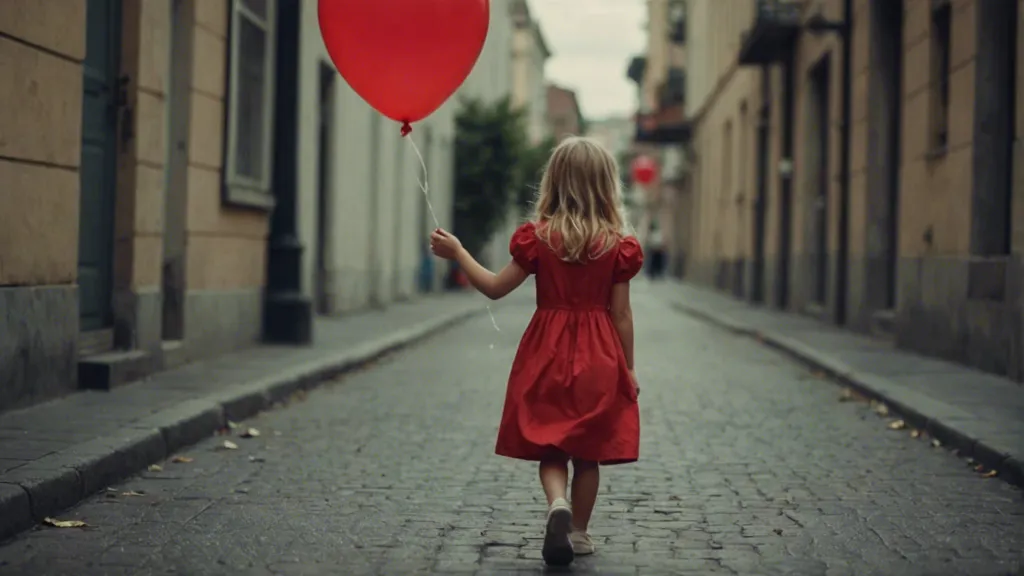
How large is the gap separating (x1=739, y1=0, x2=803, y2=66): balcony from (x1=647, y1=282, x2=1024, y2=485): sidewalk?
20.3 feet

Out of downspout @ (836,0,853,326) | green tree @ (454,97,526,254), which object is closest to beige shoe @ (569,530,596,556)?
downspout @ (836,0,853,326)

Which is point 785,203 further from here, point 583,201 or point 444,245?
point 444,245

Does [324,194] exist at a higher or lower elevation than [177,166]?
higher

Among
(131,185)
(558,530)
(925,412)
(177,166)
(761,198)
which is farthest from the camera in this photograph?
(761,198)

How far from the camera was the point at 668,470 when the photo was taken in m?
6.99

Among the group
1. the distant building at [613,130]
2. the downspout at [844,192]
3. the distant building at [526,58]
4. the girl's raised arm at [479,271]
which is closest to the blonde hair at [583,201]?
the girl's raised arm at [479,271]

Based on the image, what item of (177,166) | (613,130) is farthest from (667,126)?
(613,130)

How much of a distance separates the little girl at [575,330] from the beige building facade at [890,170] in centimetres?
623

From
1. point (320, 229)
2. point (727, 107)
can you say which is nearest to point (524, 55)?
point (727, 107)

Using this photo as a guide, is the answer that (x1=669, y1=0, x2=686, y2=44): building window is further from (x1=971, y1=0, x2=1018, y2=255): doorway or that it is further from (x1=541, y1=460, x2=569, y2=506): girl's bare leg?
(x1=541, y1=460, x2=569, y2=506): girl's bare leg

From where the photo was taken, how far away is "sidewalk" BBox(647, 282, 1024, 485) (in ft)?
23.7

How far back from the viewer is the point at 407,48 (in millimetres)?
6109

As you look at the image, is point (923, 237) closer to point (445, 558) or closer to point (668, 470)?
point (668, 470)

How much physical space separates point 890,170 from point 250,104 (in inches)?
300
